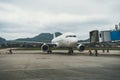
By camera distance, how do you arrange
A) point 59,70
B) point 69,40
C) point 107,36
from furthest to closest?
point 69,40
point 107,36
point 59,70

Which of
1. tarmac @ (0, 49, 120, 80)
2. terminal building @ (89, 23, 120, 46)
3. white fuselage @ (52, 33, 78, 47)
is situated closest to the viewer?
tarmac @ (0, 49, 120, 80)

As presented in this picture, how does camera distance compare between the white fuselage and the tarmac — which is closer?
the tarmac

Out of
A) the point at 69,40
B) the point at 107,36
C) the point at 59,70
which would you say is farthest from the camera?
the point at 69,40

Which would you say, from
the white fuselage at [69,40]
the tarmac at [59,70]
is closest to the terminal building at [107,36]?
the white fuselage at [69,40]

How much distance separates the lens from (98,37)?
39.4m

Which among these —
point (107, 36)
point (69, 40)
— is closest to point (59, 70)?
point (107, 36)

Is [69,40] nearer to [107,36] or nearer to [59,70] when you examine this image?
[107,36]

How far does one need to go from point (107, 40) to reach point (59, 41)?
42.7ft

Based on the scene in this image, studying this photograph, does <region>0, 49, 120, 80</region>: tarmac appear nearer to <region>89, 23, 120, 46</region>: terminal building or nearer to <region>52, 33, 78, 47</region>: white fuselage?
<region>89, 23, 120, 46</region>: terminal building

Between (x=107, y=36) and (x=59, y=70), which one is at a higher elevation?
(x=107, y=36)

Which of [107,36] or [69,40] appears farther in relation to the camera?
[69,40]

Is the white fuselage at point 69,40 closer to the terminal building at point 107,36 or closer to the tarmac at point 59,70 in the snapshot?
the terminal building at point 107,36

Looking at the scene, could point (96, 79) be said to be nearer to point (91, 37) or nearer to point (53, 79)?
point (53, 79)

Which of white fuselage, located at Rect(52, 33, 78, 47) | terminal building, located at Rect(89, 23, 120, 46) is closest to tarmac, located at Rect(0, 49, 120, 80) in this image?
terminal building, located at Rect(89, 23, 120, 46)
